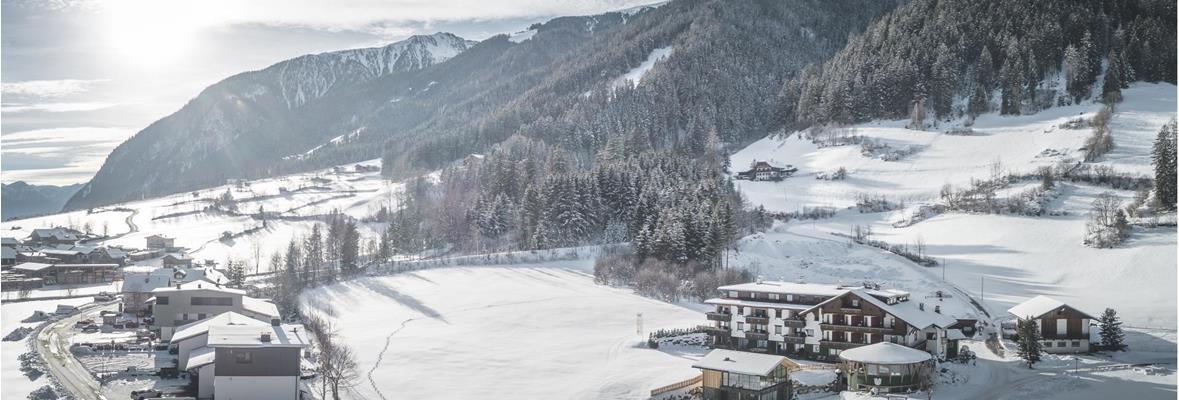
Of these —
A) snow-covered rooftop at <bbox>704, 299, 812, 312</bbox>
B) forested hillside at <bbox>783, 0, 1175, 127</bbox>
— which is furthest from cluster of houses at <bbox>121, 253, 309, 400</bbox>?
forested hillside at <bbox>783, 0, 1175, 127</bbox>

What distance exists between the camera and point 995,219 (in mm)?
84312

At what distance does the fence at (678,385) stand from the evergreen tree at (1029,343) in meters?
18.9

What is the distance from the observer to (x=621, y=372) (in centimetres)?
4334

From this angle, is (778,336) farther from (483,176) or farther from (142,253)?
(142,253)

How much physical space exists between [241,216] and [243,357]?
11515cm

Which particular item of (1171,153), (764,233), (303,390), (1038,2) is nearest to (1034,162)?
(1171,153)

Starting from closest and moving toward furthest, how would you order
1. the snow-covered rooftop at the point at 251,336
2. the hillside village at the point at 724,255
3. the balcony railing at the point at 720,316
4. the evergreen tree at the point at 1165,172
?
the snow-covered rooftop at the point at 251,336
the hillside village at the point at 724,255
the balcony railing at the point at 720,316
the evergreen tree at the point at 1165,172

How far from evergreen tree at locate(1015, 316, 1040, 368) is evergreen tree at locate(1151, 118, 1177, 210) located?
40.5m

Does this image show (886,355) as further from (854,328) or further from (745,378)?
(745,378)

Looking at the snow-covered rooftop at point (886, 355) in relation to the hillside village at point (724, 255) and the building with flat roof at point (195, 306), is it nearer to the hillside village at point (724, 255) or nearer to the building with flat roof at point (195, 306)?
the hillside village at point (724, 255)

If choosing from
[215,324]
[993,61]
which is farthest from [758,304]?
[993,61]

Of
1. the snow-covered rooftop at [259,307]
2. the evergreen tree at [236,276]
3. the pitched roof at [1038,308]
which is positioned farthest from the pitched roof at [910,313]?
the evergreen tree at [236,276]

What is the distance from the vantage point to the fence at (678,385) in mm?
39778

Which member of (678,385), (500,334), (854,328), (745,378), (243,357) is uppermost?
(243,357)
